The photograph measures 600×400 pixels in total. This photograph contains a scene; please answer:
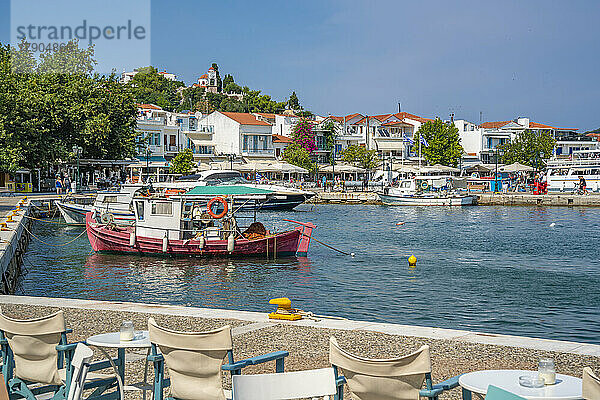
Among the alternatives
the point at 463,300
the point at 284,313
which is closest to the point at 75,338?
the point at 284,313

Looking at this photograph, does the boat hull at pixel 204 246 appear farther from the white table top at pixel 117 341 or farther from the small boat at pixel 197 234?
the white table top at pixel 117 341

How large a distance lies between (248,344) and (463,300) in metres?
13.2

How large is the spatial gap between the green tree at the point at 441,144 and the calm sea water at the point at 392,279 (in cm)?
5297

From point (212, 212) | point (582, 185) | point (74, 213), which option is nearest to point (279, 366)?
point (212, 212)

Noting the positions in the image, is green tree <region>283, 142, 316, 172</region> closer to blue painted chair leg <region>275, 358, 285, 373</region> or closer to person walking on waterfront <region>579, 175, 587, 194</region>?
person walking on waterfront <region>579, 175, 587, 194</region>

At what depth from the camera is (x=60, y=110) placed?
59.4 meters

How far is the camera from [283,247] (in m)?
29.9

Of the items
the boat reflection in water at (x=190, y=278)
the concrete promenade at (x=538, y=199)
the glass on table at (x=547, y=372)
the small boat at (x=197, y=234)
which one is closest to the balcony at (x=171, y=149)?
the concrete promenade at (x=538, y=199)

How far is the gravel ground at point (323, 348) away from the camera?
8734mm

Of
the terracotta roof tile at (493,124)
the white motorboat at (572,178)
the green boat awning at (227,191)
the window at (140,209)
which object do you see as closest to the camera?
the green boat awning at (227,191)

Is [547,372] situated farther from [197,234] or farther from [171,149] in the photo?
[171,149]

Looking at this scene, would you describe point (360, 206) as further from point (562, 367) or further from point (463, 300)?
point (562, 367)

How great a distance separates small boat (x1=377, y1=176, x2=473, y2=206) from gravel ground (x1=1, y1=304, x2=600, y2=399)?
→ 57972mm

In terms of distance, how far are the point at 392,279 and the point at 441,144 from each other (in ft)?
241
